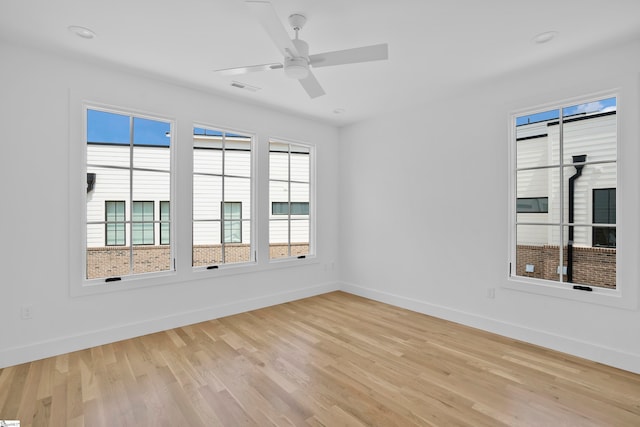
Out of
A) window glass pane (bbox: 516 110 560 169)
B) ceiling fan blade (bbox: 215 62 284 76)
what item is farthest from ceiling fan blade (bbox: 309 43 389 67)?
window glass pane (bbox: 516 110 560 169)

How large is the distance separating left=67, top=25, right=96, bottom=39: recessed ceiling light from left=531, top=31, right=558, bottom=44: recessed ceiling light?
11.9 feet

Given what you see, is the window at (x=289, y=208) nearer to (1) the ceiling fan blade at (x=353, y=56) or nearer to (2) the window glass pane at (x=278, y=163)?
(2) the window glass pane at (x=278, y=163)

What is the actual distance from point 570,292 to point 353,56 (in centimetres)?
295

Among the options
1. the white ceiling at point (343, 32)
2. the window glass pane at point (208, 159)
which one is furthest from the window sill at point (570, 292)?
the window glass pane at point (208, 159)

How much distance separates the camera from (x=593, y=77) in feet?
9.45

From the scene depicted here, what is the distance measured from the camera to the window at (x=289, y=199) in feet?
15.4

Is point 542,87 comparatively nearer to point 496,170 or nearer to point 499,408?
point 496,170

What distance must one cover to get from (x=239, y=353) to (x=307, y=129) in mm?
3381

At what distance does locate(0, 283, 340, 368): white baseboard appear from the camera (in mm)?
2768

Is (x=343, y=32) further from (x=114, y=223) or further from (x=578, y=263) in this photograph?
(x=578, y=263)

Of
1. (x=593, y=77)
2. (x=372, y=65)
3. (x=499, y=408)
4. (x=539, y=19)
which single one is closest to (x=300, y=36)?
(x=372, y=65)

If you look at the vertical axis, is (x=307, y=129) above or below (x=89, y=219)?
above

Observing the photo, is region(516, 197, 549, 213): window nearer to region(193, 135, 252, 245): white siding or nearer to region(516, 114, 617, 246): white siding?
region(516, 114, 617, 246): white siding

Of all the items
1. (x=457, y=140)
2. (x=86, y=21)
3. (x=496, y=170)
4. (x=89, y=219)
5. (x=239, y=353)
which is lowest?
(x=239, y=353)
